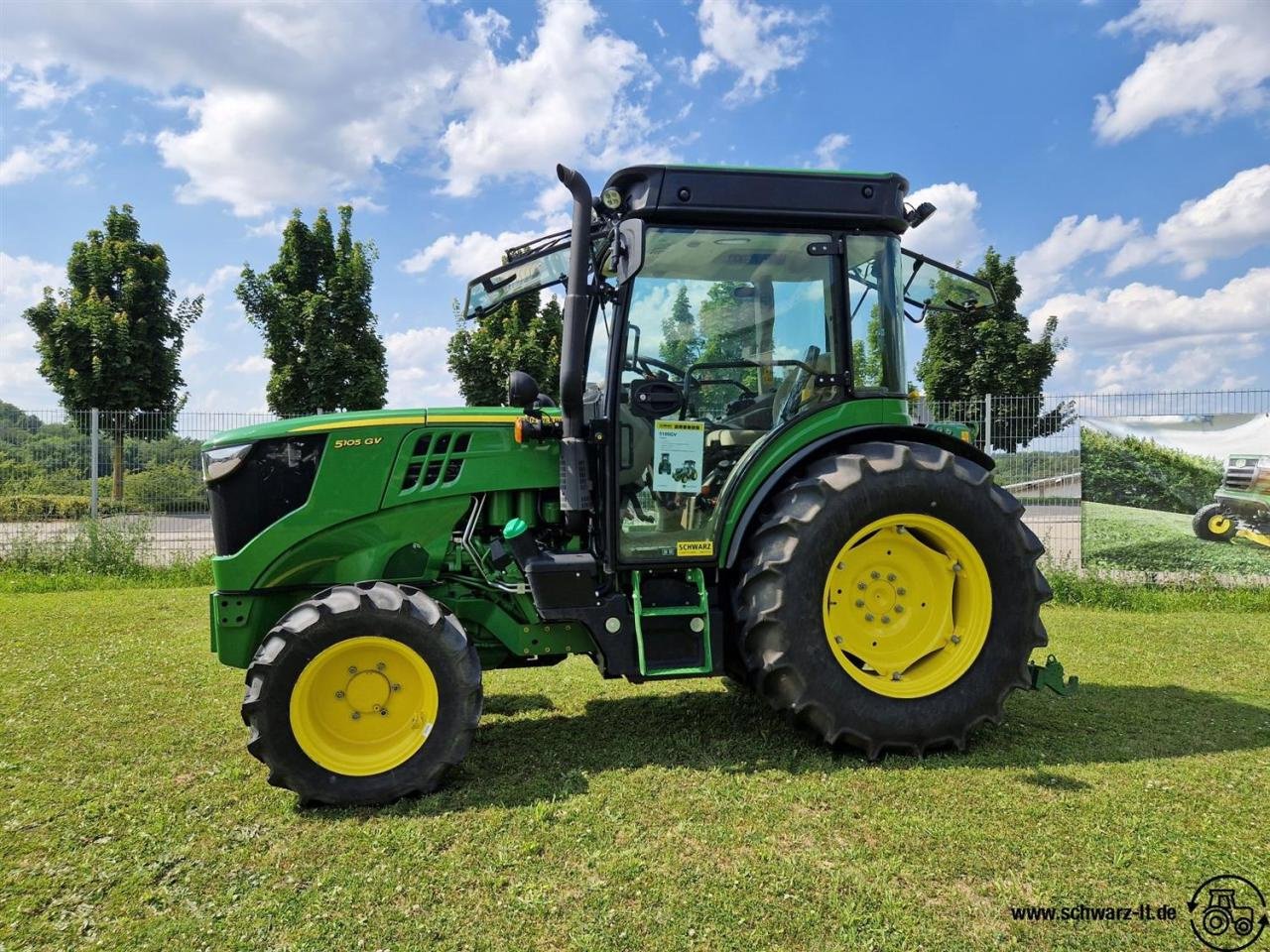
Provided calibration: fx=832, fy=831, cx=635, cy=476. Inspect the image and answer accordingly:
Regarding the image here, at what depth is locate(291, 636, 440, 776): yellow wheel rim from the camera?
3.69m

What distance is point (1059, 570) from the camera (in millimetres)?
9664

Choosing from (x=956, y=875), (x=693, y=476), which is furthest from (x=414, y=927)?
(x=693, y=476)

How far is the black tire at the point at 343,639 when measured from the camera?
140 inches

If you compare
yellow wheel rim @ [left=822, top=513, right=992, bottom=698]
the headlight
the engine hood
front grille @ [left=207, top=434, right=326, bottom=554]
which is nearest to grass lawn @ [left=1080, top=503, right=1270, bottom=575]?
yellow wheel rim @ [left=822, top=513, right=992, bottom=698]

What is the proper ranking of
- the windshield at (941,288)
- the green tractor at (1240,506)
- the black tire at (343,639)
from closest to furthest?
the black tire at (343,639) → the windshield at (941,288) → the green tractor at (1240,506)

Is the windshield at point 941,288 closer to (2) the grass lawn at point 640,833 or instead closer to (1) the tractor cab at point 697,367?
(1) the tractor cab at point 697,367

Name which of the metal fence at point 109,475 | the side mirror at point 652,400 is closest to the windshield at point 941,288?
the side mirror at point 652,400

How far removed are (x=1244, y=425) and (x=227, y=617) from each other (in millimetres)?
10099

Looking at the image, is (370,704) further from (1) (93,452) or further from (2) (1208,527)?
(2) (1208,527)

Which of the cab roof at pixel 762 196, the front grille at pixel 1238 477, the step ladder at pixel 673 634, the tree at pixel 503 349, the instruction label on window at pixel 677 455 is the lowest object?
the step ladder at pixel 673 634

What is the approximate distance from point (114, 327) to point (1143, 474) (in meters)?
18.4

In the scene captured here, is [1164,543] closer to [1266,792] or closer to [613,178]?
[1266,792]

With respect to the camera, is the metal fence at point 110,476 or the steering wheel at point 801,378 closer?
the steering wheel at point 801,378

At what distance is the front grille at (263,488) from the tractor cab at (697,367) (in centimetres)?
111
